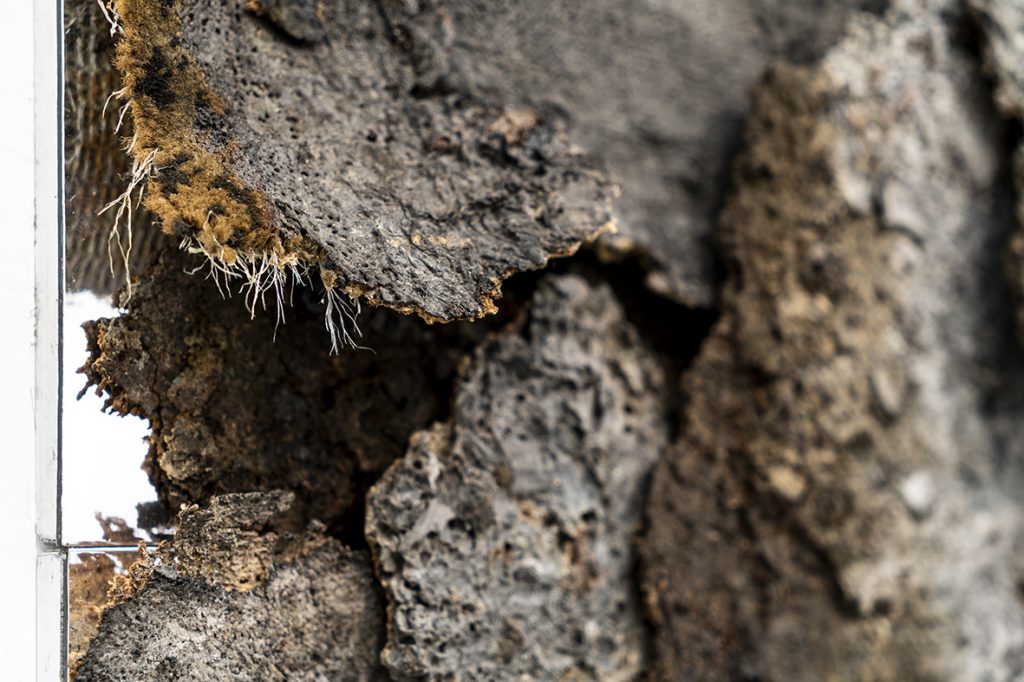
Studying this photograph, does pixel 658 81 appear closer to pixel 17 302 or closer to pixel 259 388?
pixel 259 388

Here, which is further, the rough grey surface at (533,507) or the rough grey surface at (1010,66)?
the rough grey surface at (1010,66)

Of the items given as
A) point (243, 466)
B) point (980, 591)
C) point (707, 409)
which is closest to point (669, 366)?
point (707, 409)

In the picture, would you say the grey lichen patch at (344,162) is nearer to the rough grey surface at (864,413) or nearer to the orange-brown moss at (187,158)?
the orange-brown moss at (187,158)

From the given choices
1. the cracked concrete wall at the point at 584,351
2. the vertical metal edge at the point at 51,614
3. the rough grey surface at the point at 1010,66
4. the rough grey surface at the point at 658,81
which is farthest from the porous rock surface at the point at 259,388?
the rough grey surface at the point at 1010,66

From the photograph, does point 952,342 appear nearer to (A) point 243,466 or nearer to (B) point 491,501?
(B) point 491,501

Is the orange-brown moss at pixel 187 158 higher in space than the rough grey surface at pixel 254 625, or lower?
higher

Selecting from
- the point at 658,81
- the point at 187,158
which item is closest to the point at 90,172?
the point at 187,158

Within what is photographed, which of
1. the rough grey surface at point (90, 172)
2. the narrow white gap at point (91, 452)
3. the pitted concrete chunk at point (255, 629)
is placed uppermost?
the rough grey surface at point (90, 172)
